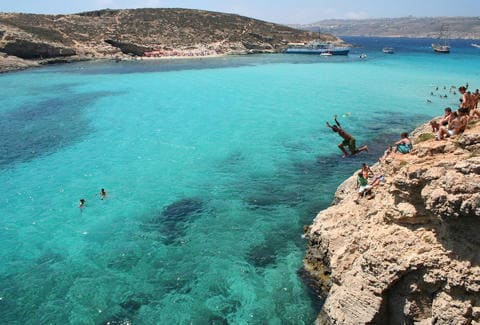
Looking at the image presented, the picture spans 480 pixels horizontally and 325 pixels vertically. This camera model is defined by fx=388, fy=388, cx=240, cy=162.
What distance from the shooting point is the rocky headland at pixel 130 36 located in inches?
3774

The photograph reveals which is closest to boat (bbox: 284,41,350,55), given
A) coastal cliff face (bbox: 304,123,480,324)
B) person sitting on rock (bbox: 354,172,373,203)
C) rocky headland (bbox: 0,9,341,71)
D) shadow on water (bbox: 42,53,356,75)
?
rocky headland (bbox: 0,9,341,71)

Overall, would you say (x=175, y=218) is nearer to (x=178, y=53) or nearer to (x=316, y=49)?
(x=178, y=53)

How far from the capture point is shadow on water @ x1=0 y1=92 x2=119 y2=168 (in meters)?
34.7

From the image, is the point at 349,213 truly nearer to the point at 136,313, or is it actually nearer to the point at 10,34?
the point at 136,313

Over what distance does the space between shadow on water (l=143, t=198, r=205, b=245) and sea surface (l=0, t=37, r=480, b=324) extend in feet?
0.34

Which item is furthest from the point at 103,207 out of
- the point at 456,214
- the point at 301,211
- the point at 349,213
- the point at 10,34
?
the point at 10,34

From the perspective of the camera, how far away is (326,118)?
4375 cm

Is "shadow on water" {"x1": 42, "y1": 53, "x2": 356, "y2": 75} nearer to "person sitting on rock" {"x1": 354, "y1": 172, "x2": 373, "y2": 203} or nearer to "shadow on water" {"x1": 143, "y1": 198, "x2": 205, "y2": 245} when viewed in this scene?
"shadow on water" {"x1": 143, "y1": 198, "x2": 205, "y2": 245}

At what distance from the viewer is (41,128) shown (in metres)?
41.7

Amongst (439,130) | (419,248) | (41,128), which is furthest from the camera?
(41,128)

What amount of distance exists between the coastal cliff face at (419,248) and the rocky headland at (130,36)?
3571 inches

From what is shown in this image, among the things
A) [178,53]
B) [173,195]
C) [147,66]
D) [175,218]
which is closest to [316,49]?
[178,53]

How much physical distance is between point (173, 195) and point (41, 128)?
24317 mm

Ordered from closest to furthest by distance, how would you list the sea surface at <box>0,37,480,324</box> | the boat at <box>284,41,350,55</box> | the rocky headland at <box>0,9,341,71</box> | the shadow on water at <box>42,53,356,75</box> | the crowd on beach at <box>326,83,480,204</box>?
the crowd on beach at <box>326,83,480,204</box> → the sea surface at <box>0,37,480,324</box> → the shadow on water at <box>42,53,356,75</box> → the rocky headland at <box>0,9,341,71</box> → the boat at <box>284,41,350,55</box>
